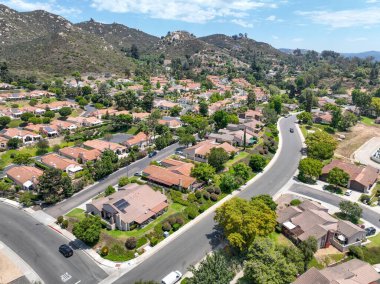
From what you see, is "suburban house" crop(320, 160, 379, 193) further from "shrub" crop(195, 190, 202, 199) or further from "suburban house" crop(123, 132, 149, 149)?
"suburban house" crop(123, 132, 149, 149)

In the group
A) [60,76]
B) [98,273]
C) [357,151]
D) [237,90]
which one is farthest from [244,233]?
[60,76]

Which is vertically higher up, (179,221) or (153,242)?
(179,221)

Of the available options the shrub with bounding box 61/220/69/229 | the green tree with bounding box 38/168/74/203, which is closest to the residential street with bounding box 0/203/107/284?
the shrub with bounding box 61/220/69/229

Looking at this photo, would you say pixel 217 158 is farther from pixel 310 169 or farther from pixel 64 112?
pixel 64 112

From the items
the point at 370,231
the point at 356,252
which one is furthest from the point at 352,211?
the point at 356,252

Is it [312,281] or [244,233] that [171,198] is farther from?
[312,281]

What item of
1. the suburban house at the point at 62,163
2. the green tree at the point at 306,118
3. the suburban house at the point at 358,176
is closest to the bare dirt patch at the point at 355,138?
the green tree at the point at 306,118

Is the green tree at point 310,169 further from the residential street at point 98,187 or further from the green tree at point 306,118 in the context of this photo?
the green tree at point 306,118

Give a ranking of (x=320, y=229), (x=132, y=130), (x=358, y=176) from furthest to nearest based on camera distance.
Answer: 1. (x=132, y=130)
2. (x=358, y=176)
3. (x=320, y=229)
